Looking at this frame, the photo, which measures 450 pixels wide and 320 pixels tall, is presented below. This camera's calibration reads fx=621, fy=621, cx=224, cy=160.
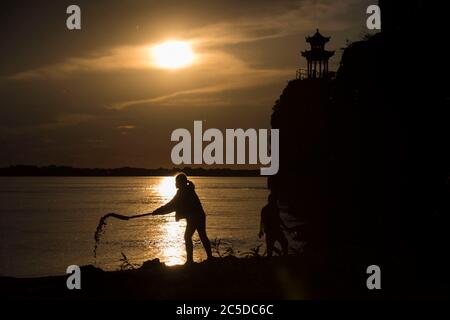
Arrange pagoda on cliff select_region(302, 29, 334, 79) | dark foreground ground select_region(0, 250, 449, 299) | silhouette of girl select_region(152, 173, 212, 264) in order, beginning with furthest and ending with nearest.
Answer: pagoda on cliff select_region(302, 29, 334, 79)
silhouette of girl select_region(152, 173, 212, 264)
dark foreground ground select_region(0, 250, 449, 299)

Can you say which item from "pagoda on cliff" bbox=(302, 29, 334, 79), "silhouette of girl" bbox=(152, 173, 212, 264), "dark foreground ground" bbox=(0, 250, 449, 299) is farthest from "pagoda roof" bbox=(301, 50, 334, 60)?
"silhouette of girl" bbox=(152, 173, 212, 264)

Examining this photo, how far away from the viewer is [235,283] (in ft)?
36.5

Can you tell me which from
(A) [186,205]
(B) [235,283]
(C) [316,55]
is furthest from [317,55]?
(B) [235,283]

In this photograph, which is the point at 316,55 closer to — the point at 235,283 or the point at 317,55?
the point at 317,55

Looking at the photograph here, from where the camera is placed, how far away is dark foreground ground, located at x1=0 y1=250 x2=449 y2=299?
34.2 ft

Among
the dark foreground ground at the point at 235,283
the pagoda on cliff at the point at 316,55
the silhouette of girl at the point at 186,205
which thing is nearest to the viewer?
the dark foreground ground at the point at 235,283

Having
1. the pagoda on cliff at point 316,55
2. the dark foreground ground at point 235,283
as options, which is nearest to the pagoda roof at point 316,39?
the pagoda on cliff at point 316,55

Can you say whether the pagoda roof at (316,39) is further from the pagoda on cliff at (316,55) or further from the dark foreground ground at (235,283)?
the dark foreground ground at (235,283)

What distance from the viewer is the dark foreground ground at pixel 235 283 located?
10.4m

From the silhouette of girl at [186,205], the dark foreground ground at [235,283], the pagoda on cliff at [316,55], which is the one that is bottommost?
the dark foreground ground at [235,283]

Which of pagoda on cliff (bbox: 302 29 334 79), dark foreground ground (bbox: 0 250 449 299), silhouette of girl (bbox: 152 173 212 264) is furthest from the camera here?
pagoda on cliff (bbox: 302 29 334 79)

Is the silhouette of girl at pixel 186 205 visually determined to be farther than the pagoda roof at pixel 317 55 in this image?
No

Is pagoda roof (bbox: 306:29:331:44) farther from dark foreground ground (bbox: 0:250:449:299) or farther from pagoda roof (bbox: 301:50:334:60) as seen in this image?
dark foreground ground (bbox: 0:250:449:299)
